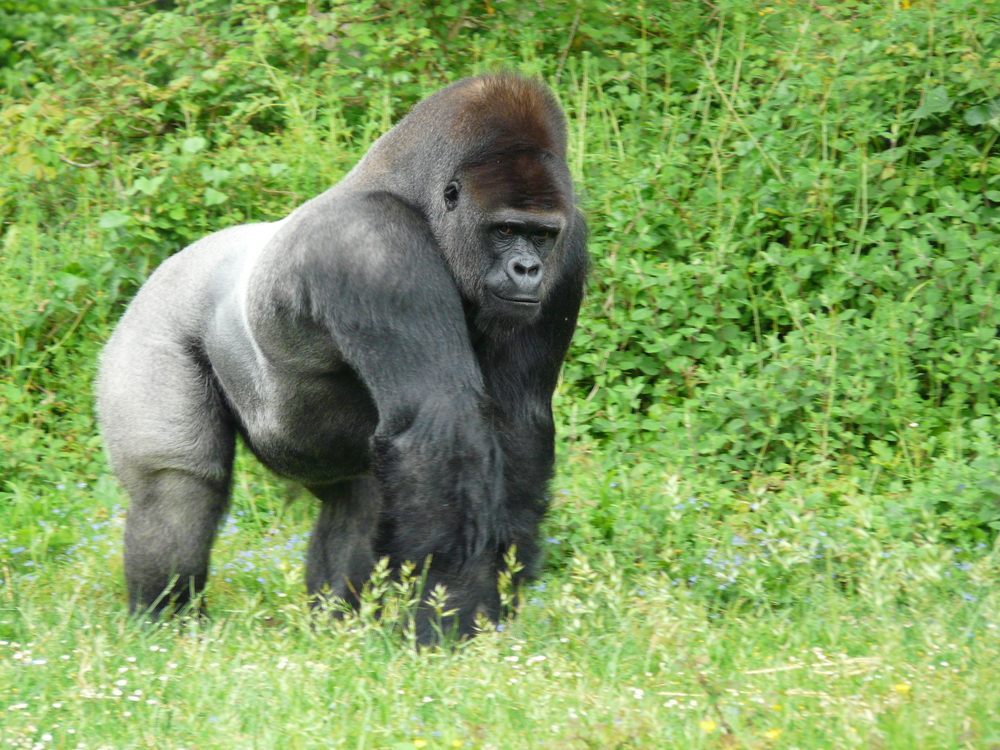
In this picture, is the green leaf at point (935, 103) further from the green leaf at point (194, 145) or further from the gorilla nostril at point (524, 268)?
the green leaf at point (194, 145)

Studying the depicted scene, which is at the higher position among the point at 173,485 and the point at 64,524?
the point at 173,485

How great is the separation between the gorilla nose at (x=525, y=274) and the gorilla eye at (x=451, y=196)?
0.74 feet

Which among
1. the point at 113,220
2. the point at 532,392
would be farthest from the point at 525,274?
the point at 113,220

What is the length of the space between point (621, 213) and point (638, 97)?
2.97ft

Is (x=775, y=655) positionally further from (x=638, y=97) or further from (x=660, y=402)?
(x=638, y=97)

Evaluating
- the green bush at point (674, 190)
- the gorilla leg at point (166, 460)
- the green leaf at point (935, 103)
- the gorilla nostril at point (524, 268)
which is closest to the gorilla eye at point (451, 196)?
the gorilla nostril at point (524, 268)

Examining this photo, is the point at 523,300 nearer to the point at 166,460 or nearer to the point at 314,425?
the point at 314,425

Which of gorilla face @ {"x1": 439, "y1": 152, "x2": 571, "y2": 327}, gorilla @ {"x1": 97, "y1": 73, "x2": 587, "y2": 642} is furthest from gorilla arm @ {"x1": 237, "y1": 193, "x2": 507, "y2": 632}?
gorilla face @ {"x1": 439, "y1": 152, "x2": 571, "y2": 327}

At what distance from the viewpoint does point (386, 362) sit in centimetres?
296

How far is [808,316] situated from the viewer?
4.68 meters

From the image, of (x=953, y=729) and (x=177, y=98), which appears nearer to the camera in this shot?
(x=953, y=729)

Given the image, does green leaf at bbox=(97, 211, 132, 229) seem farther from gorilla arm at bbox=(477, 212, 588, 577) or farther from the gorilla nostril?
the gorilla nostril

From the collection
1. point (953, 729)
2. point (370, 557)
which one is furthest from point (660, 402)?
point (953, 729)

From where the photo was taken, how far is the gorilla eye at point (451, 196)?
321 cm
